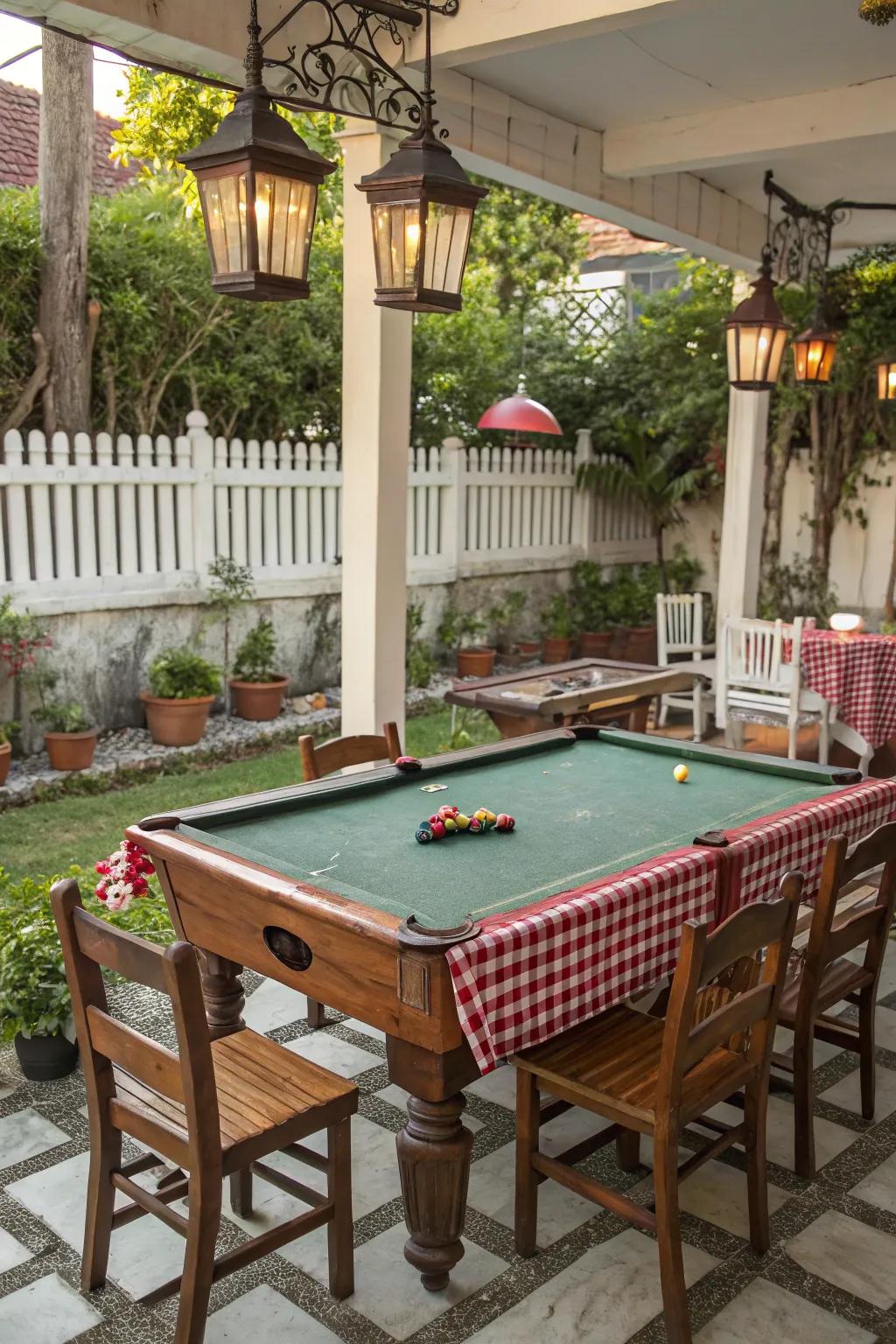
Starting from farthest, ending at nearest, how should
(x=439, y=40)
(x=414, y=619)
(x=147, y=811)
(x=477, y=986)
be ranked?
1. (x=414, y=619)
2. (x=147, y=811)
3. (x=439, y=40)
4. (x=477, y=986)

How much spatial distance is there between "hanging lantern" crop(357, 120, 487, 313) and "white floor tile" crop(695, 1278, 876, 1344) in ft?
7.86

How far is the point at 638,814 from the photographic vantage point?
3355mm

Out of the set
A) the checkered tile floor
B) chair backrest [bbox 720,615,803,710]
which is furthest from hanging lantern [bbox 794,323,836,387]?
the checkered tile floor

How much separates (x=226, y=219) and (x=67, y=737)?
14.8 ft

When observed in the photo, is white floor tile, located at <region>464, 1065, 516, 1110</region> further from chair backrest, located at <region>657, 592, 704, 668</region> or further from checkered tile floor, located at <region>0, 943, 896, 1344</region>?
chair backrest, located at <region>657, 592, 704, 668</region>

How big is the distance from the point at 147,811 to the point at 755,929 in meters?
4.36

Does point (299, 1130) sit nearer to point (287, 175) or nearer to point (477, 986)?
point (477, 986)

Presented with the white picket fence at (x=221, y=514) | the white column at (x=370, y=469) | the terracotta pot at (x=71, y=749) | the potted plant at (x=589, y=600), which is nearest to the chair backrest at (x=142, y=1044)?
the white column at (x=370, y=469)

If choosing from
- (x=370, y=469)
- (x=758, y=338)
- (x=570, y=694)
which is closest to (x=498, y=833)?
(x=370, y=469)

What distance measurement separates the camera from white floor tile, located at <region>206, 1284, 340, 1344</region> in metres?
2.42

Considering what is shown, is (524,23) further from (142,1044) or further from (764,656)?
(764,656)

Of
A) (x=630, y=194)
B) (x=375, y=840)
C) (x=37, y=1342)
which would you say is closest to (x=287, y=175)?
(x=375, y=840)

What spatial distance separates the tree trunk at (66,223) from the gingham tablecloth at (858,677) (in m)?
4.96

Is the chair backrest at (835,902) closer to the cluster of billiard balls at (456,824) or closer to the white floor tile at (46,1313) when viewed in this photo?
the cluster of billiard balls at (456,824)
